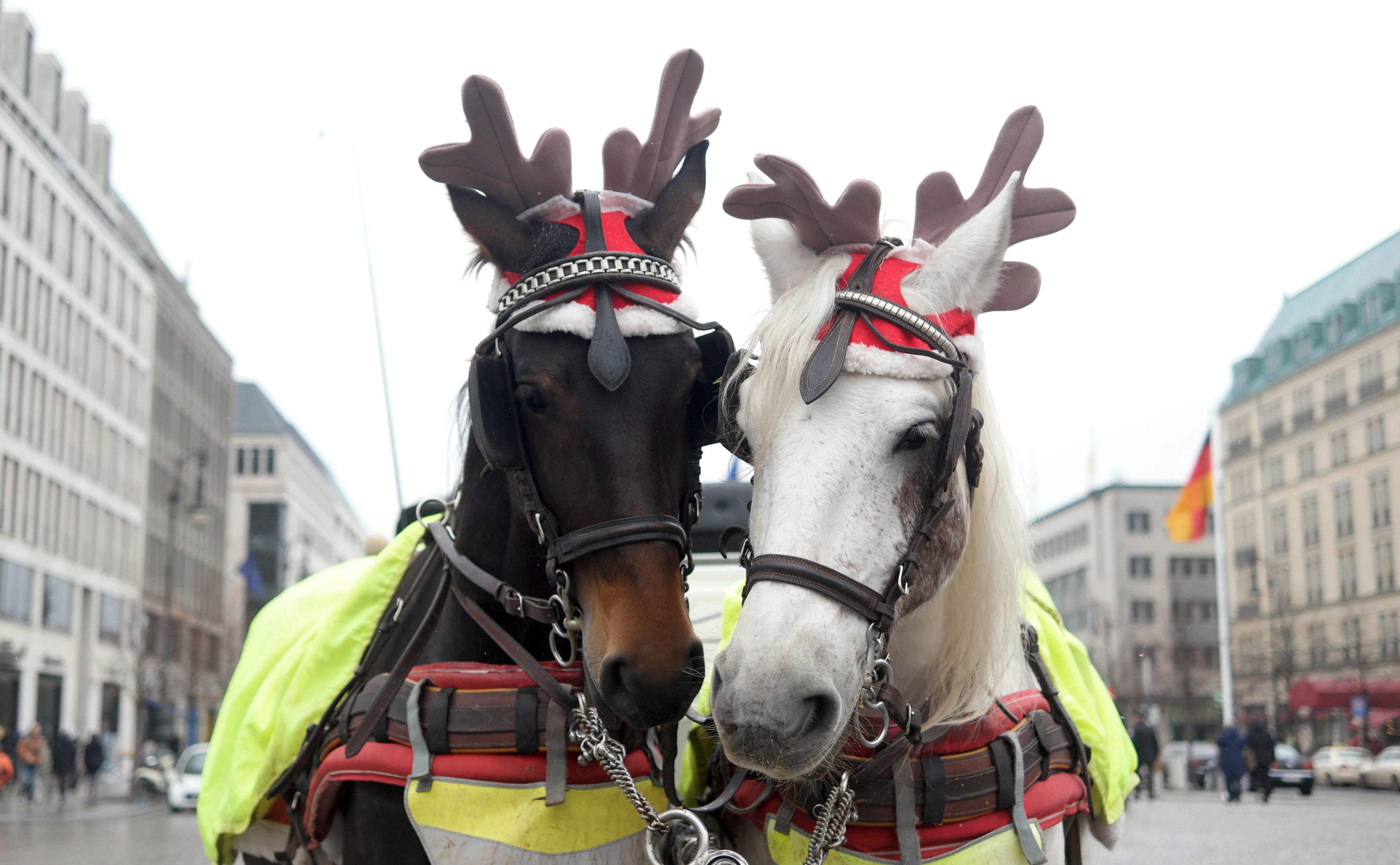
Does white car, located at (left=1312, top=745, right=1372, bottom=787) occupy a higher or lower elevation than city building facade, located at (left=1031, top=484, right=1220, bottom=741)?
lower

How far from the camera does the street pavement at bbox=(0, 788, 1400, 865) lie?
1305 centimetres

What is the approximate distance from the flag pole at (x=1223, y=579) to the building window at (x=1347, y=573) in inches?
196

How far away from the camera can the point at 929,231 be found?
3.64 m

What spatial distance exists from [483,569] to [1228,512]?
75650 mm

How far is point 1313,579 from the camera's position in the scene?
6353 centimetres

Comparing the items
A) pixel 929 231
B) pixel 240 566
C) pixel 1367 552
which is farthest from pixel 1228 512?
pixel 929 231

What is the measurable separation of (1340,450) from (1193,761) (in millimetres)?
27096

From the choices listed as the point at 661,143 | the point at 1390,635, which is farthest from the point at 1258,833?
the point at 1390,635

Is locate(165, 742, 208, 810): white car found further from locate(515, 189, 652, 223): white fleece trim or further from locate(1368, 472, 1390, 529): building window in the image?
locate(1368, 472, 1390, 529): building window

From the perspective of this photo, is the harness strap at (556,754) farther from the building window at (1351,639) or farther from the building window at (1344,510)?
the building window at (1344,510)

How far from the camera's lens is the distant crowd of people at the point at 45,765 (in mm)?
27984

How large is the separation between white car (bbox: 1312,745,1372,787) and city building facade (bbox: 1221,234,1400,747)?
7100 mm

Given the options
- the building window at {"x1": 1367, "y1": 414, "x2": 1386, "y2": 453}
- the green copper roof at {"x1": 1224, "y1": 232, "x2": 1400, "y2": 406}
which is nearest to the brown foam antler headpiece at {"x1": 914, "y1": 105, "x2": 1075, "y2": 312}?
the building window at {"x1": 1367, "y1": 414, "x2": 1386, "y2": 453}

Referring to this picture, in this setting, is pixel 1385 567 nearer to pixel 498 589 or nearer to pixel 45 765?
pixel 45 765
